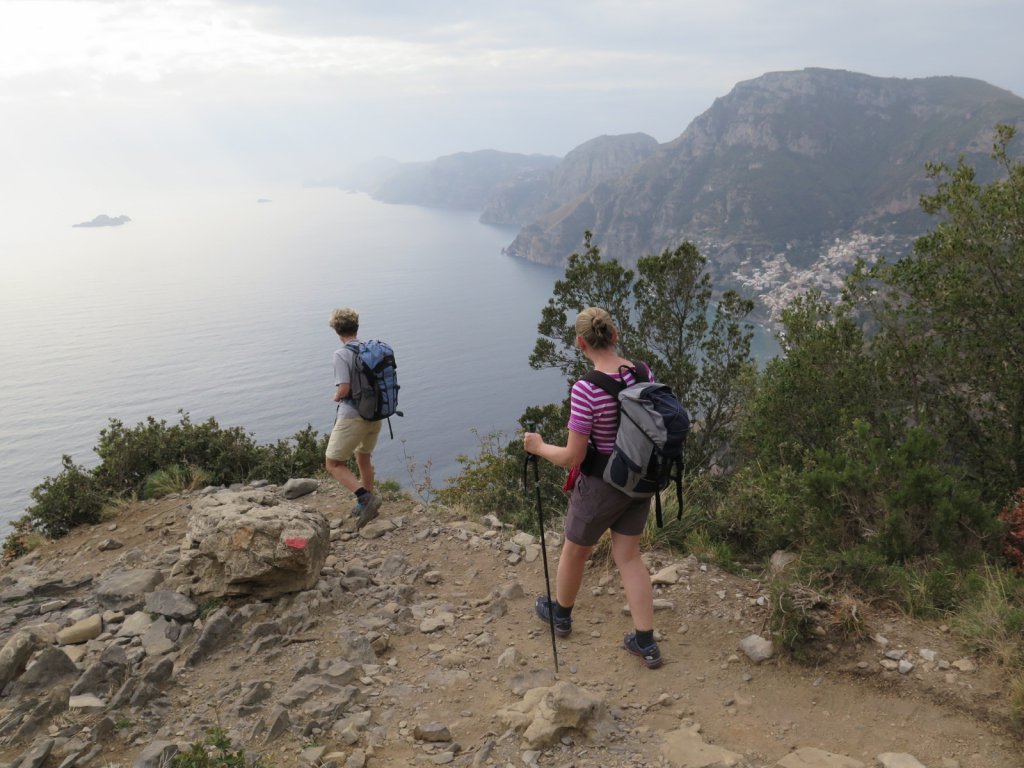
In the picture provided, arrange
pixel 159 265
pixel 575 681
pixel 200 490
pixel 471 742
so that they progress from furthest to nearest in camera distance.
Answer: pixel 159 265 < pixel 200 490 < pixel 575 681 < pixel 471 742

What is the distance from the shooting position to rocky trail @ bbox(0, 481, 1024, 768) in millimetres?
3635

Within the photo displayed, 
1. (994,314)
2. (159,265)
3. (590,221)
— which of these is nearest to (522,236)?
(590,221)

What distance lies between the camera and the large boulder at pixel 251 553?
5520mm

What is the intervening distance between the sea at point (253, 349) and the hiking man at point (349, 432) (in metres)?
13.6

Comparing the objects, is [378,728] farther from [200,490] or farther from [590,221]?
[590,221]

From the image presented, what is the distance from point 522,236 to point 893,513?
18405 centimetres

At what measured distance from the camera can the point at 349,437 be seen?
6.81 metres

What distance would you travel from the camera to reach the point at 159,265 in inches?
5600

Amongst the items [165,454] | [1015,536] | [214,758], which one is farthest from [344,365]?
[1015,536]

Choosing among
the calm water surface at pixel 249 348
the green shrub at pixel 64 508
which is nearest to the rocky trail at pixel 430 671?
the green shrub at pixel 64 508

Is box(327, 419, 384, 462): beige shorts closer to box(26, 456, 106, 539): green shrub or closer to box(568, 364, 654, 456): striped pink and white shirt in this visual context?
box(568, 364, 654, 456): striped pink and white shirt

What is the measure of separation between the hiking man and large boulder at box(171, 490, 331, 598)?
1059 mm

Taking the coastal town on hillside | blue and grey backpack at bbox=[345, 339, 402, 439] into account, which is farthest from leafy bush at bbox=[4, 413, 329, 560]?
the coastal town on hillside

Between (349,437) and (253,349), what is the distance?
2906 inches
